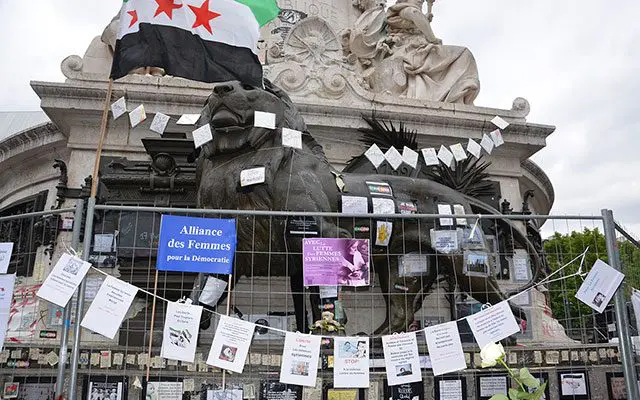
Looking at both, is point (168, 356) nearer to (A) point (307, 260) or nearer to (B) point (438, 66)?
(A) point (307, 260)

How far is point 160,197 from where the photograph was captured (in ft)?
25.3

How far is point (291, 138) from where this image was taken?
20.7 ft

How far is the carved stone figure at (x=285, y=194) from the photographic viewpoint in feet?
19.2

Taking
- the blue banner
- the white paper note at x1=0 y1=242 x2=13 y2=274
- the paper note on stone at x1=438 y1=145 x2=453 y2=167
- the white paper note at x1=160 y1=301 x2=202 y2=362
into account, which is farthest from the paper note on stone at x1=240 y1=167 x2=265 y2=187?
the paper note on stone at x1=438 y1=145 x2=453 y2=167

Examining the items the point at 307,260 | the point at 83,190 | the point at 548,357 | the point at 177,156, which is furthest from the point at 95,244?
the point at 548,357

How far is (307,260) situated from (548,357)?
234 centimetres

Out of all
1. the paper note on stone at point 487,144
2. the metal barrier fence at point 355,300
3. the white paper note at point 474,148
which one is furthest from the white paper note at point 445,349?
the paper note on stone at point 487,144

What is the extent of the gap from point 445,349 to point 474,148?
4355 mm

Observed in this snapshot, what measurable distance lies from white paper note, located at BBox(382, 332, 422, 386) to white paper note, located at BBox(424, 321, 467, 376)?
13 centimetres

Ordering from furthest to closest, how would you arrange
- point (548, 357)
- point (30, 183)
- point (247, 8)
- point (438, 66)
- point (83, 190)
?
point (438, 66)
point (30, 183)
point (83, 190)
point (247, 8)
point (548, 357)

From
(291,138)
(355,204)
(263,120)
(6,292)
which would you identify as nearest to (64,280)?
(6,292)

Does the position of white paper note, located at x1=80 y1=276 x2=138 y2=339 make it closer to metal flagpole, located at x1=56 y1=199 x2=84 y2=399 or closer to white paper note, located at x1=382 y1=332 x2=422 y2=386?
metal flagpole, located at x1=56 y1=199 x2=84 y2=399

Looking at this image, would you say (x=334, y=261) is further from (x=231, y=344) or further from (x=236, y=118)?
(x=236, y=118)

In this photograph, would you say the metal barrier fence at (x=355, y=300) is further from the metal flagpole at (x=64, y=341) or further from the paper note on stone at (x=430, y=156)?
the paper note on stone at (x=430, y=156)
